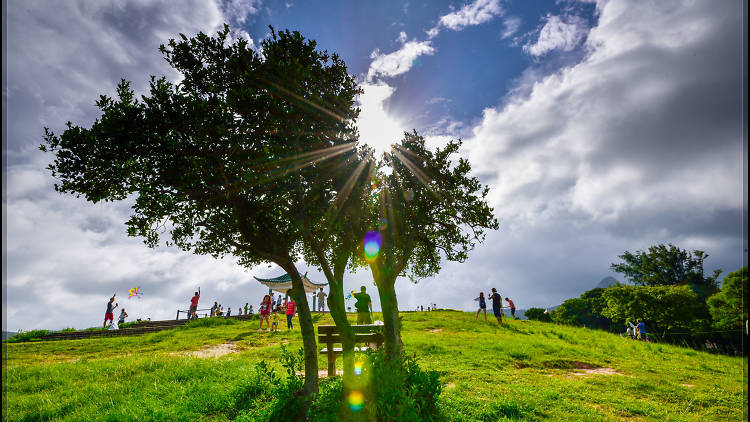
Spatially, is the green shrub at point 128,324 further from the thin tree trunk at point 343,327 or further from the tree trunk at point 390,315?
the thin tree trunk at point 343,327

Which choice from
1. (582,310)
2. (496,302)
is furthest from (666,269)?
(496,302)

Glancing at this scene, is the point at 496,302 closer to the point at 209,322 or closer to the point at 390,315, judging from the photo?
the point at 390,315

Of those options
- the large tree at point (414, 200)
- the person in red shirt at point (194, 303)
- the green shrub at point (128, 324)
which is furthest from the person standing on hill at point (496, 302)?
the green shrub at point (128, 324)

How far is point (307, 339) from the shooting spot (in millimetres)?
8688

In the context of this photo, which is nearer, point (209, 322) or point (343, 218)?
point (343, 218)

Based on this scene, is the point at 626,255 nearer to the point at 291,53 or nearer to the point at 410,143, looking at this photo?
the point at 410,143

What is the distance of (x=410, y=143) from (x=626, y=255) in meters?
79.0

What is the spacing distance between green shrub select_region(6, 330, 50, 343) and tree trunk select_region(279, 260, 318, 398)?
29648mm

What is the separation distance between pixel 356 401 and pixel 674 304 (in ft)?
184

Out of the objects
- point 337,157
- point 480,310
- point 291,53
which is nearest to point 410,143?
point 337,157

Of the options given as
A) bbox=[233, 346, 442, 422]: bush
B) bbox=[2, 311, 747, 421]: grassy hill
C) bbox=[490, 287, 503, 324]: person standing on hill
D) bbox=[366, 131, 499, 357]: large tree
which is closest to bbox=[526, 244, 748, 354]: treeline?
bbox=[490, 287, 503, 324]: person standing on hill

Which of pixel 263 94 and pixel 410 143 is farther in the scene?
pixel 410 143

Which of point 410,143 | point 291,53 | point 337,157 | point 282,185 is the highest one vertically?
point 291,53

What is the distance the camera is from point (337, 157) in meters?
10.6
